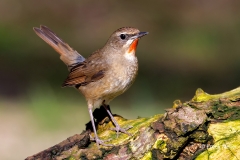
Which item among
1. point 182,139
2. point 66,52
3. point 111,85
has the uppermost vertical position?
point 66,52

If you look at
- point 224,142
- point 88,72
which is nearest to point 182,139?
point 224,142

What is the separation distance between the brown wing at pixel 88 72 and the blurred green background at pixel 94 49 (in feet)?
4.64

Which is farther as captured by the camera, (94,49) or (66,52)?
(94,49)

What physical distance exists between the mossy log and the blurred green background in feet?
8.87

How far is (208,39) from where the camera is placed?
12539mm

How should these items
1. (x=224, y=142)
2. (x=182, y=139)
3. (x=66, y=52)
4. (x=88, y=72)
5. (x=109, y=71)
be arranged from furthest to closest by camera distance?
(x=66, y=52), (x=88, y=72), (x=109, y=71), (x=224, y=142), (x=182, y=139)

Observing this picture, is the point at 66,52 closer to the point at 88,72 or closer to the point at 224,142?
the point at 88,72

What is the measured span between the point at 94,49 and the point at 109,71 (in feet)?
19.8

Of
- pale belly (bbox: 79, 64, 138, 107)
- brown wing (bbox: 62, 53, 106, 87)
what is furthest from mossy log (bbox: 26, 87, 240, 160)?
brown wing (bbox: 62, 53, 106, 87)

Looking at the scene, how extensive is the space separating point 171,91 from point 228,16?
5.53 meters

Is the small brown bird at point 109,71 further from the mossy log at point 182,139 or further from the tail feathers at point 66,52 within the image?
the mossy log at point 182,139

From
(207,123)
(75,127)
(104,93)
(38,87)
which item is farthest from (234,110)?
(38,87)

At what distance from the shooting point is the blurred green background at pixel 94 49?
7.59m

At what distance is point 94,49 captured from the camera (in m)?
11.4
